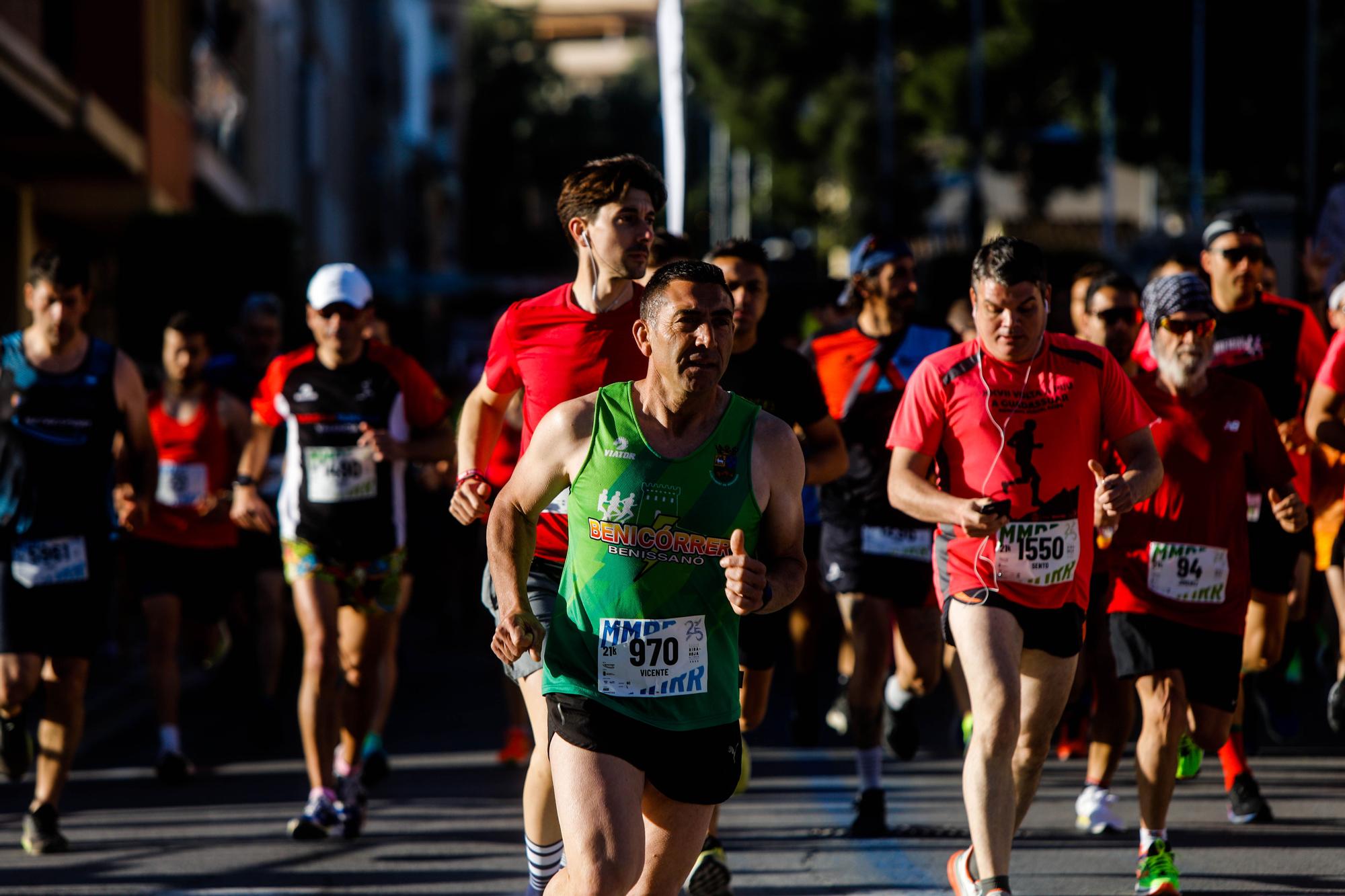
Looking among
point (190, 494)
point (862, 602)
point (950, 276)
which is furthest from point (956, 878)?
point (950, 276)

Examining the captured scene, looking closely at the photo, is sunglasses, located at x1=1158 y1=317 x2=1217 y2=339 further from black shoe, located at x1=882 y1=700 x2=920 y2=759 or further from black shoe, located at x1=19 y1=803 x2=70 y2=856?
black shoe, located at x1=19 y1=803 x2=70 y2=856

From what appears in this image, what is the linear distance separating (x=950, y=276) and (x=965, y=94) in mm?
15492

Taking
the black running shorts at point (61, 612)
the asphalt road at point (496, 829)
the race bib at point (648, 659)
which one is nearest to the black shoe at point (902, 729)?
the asphalt road at point (496, 829)

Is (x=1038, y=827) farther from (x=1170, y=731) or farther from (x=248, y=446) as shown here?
(x=248, y=446)

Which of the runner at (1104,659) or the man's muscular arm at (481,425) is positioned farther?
the runner at (1104,659)

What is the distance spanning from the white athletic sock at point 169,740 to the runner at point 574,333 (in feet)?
12.7

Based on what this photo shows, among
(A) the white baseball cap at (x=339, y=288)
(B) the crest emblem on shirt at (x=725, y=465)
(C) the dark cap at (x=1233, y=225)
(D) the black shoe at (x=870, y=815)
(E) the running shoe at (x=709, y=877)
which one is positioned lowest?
(D) the black shoe at (x=870, y=815)

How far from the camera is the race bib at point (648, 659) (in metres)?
4.80

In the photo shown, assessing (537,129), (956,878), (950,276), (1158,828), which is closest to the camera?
(956,878)

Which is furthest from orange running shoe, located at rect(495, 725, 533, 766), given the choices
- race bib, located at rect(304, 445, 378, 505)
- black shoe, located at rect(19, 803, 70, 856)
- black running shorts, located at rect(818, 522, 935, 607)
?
black shoe, located at rect(19, 803, 70, 856)

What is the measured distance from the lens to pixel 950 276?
28094 millimetres

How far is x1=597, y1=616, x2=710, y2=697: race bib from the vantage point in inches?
189

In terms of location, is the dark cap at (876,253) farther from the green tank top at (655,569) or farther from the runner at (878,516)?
the green tank top at (655,569)

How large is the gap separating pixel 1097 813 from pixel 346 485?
11.1 ft
